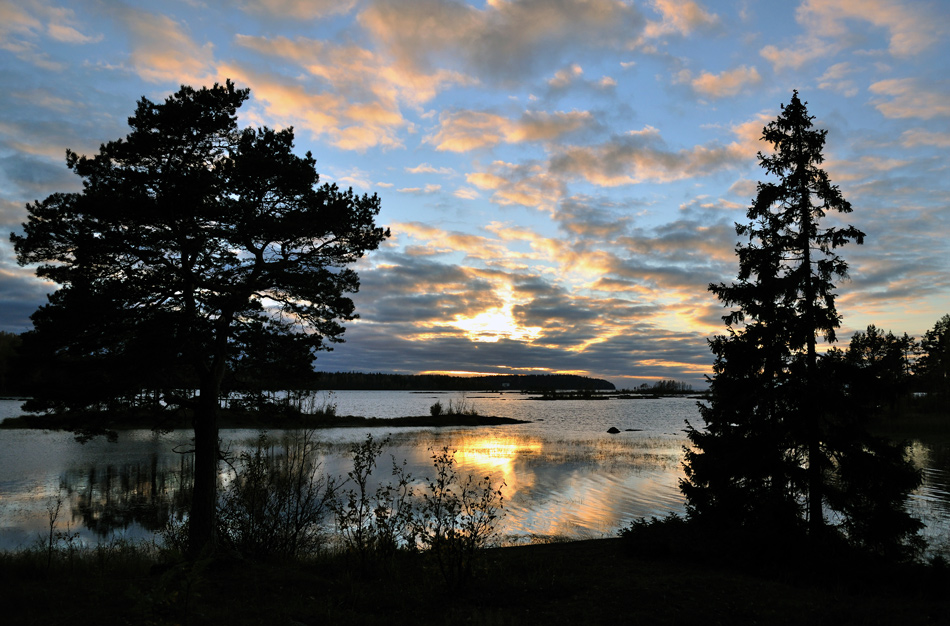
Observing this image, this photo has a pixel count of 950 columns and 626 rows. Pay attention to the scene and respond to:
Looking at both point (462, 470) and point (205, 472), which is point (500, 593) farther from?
point (462, 470)

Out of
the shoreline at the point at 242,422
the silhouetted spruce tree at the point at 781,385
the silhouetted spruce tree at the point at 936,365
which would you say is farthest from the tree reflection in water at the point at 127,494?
the silhouetted spruce tree at the point at 936,365

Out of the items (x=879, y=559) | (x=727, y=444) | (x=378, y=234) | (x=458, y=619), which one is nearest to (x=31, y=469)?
(x=378, y=234)

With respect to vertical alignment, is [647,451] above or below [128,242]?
below

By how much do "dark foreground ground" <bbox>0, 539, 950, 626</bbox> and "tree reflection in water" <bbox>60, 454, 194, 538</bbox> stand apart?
635 centimetres

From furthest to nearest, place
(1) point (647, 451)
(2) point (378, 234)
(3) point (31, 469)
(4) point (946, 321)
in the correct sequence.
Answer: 1. (4) point (946, 321)
2. (1) point (647, 451)
3. (3) point (31, 469)
4. (2) point (378, 234)

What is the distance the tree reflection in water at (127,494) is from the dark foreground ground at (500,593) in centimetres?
635

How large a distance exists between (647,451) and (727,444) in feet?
91.4

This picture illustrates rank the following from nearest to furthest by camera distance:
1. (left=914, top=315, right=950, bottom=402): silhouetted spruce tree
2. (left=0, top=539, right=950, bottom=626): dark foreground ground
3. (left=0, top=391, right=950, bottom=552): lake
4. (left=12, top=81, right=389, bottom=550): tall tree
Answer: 1. (left=0, top=539, right=950, bottom=626): dark foreground ground
2. (left=12, top=81, right=389, bottom=550): tall tree
3. (left=0, top=391, right=950, bottom=552): lake
4. (left=914, top=315, right=950, bottom=402): silhouetted spruce tree

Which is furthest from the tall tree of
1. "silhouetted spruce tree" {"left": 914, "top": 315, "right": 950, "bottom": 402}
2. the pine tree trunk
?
"silhouetted spruce tree" {"left": 914, "top": 315, "right": 950, "bottom": 402}

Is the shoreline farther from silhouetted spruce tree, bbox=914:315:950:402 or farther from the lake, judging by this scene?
silhouetted spruce tree, bbox=914:315:950:402

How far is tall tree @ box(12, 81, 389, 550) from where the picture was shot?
1137cm

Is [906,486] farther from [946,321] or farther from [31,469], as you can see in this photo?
[946,321]

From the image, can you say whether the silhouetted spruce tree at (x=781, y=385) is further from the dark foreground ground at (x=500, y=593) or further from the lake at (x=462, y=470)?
the lake at (x=462, y=470)

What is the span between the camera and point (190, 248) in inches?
476
